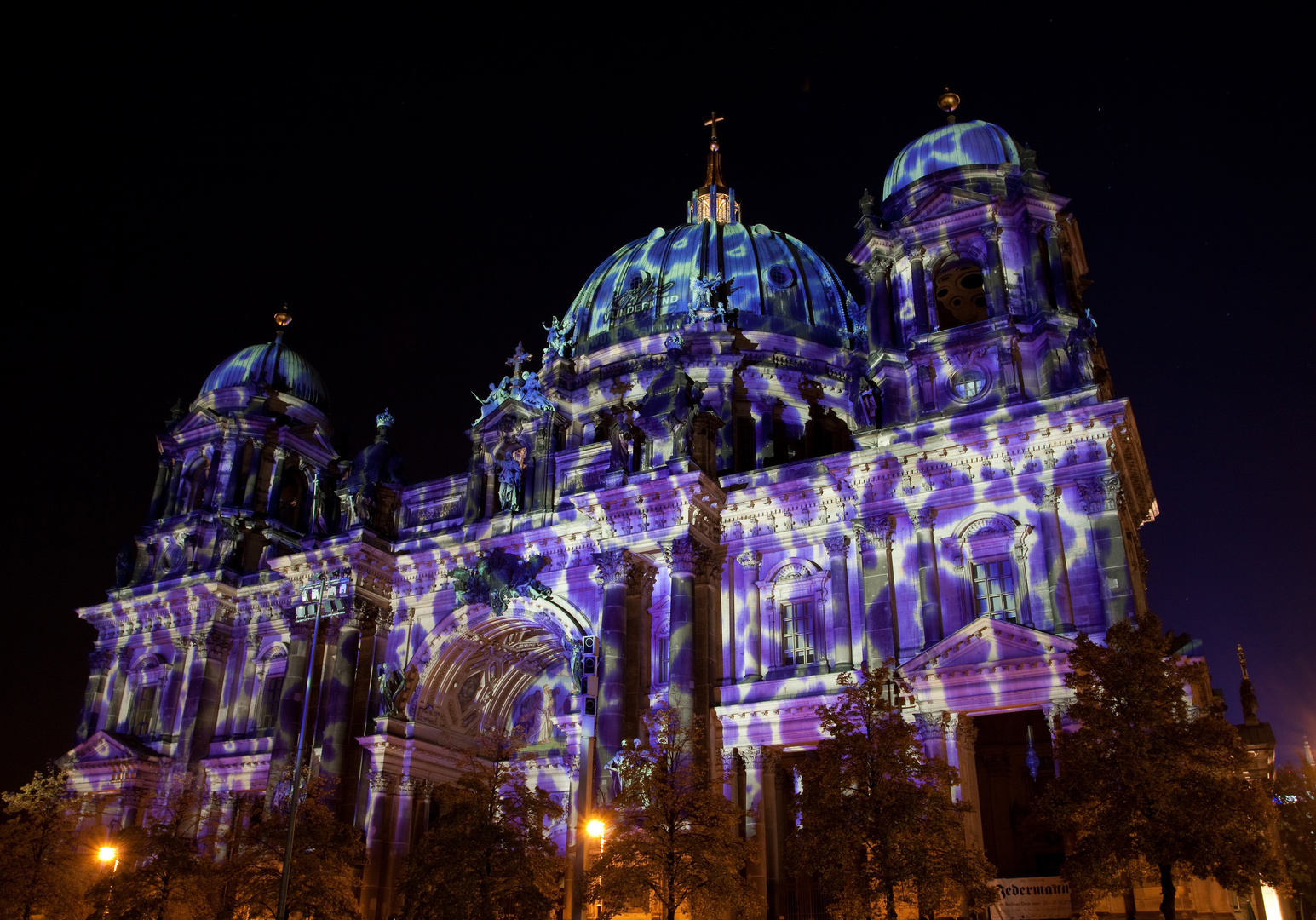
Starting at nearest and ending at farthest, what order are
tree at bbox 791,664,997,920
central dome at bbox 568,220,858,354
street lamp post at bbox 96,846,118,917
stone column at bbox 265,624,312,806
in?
tree at bbox 791,664,997,920, street lamp post at bbox 96,846,118,917, stone column at bbox 265,624,312,806, central dome at bbox 568,220,858,354

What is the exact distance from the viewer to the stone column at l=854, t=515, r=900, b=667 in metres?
34.8

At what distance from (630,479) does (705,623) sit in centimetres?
571

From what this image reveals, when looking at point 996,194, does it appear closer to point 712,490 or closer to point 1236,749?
point 712,490

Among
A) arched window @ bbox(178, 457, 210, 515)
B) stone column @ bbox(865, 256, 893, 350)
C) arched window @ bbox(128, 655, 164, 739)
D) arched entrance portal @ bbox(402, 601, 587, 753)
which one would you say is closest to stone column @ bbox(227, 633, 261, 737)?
arched window @ bbox(128, 655, 164, 739)

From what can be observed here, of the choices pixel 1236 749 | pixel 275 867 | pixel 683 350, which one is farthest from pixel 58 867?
pixel 1236 749

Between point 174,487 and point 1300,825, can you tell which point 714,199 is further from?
point 1300,825

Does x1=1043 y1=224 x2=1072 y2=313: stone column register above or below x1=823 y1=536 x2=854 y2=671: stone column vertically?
above

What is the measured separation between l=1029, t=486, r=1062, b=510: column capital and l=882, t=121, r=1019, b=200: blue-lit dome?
13148 millimetres

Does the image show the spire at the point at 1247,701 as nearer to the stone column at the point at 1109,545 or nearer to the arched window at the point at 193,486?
the stone column at the point at 1109,545

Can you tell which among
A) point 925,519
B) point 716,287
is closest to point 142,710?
point 716,287

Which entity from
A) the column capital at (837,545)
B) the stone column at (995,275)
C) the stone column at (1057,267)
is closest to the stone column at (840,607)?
the column capital at (837,545)

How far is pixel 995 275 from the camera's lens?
3822 cm

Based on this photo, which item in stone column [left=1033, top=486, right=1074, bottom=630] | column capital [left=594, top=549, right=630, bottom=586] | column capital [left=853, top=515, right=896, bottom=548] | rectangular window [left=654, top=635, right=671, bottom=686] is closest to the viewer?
stone column [left=1033, top=486, right=1074, bottom=630]

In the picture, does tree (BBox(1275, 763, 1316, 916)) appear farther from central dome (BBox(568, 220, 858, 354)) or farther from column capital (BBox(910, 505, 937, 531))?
column capital (BBox(910, 505, 937, 531))
